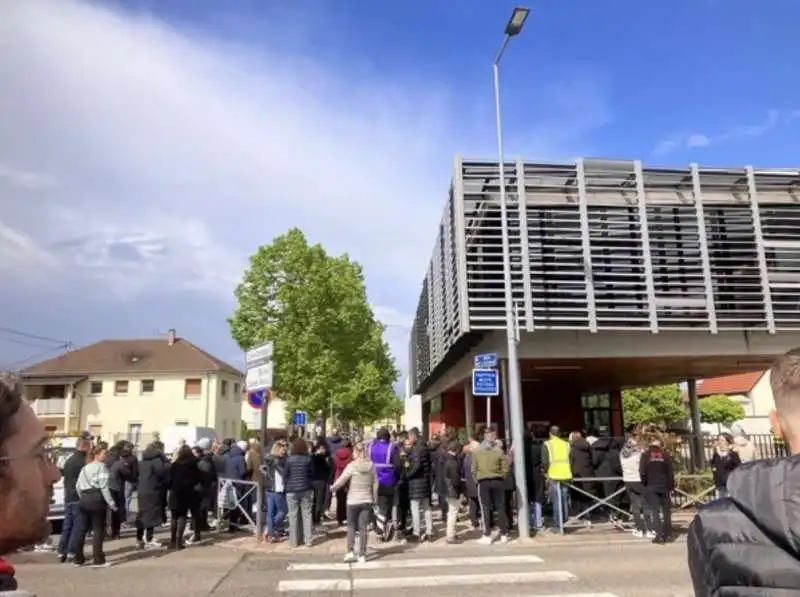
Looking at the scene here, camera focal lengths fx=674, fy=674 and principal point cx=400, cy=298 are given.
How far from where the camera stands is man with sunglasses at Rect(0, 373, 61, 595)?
1509 millimetres

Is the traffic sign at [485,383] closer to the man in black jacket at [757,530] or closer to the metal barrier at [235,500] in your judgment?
the metal barrier at [235,500]

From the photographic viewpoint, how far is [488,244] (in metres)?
14.5

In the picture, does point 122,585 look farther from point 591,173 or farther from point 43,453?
point 591,173

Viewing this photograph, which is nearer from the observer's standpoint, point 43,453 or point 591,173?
point 43,453

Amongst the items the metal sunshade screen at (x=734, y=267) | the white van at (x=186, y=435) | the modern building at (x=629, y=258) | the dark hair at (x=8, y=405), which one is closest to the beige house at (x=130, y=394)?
the white van at (x=186, y=435)

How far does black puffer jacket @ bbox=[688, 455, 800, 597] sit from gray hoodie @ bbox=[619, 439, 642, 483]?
11082 millimetres

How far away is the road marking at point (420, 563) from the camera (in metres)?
10.2

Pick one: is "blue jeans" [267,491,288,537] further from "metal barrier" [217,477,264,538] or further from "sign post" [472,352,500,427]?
"sign post" [472,352,500,427]

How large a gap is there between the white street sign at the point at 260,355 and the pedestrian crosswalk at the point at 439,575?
3823 mm

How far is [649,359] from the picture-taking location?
1694 cm

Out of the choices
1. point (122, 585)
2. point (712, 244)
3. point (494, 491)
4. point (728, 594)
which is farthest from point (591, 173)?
point (728, 594)

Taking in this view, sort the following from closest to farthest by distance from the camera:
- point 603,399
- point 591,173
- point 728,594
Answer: point 728,594, point 591,173, point 603,399

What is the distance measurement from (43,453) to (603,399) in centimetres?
3232

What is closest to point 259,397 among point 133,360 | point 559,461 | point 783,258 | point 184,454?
point 184,454
